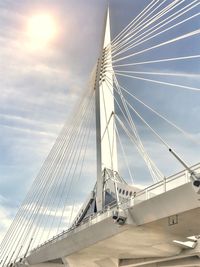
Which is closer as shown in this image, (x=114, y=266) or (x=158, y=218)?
(x=158, y=218)

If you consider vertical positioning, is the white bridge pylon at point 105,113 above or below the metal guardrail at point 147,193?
above

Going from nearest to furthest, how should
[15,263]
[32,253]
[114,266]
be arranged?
[114,266] < [32,253] < [15,263]

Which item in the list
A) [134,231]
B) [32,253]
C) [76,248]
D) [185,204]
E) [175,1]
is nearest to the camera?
[185,204]

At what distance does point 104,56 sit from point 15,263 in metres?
25.6

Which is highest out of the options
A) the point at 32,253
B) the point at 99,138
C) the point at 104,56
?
the point at 104,56

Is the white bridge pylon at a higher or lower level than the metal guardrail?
higher

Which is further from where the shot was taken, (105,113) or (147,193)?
(105,113)

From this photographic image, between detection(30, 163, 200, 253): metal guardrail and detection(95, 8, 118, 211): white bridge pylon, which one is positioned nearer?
detection(30, 163, 200, 253): metal guardrail

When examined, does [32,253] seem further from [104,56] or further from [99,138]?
[104,56]

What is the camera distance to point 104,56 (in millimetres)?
35844

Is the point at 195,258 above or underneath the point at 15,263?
underneath

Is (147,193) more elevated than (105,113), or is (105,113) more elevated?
(105,113)

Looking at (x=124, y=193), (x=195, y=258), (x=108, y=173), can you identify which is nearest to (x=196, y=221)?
(x=195, y=258)

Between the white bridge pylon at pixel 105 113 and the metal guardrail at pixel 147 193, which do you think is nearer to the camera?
the metal guardrail at pixel 147 193
